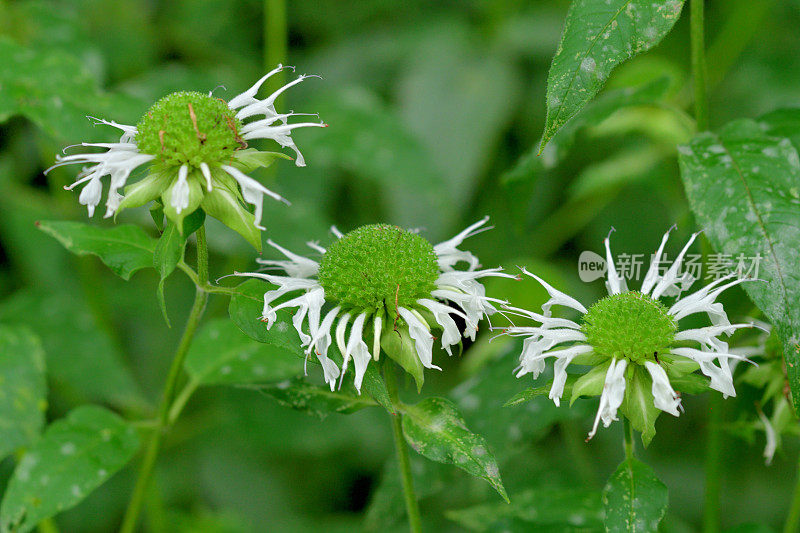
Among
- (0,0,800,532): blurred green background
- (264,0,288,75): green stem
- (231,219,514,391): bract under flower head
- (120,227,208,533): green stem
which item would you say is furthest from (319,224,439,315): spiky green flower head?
(264,0,288,75): green stem

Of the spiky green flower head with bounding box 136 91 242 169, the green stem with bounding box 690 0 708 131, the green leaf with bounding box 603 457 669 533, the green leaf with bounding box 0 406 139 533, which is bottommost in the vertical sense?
the green leaf with bounding box 0 406 139 533

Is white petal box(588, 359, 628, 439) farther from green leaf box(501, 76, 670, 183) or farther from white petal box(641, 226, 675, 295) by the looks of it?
green leaf box(501, 76, 670, 183)

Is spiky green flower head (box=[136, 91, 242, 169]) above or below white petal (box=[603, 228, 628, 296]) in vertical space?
above

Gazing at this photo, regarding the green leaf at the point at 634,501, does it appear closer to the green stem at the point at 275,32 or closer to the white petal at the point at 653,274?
the white petal at the point at 653,274

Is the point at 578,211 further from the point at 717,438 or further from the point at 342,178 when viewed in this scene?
the point at 717,438

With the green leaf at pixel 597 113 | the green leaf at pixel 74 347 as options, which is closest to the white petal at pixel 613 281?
the green leaf at pixel 597 113

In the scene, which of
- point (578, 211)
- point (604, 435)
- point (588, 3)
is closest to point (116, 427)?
point (588, 3)

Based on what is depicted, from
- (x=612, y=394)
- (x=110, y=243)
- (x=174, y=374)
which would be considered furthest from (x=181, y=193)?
(x=612, y=394)
